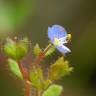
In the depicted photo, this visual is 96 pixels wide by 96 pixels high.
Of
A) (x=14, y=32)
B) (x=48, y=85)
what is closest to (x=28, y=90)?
(x=48, y=85)

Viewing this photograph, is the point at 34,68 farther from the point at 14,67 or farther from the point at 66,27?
the point at 66,27

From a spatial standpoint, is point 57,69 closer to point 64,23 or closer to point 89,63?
point 89,63

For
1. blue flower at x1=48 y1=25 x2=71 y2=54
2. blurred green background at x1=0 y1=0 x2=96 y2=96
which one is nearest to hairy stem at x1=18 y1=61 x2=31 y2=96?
blue flower at x1=48 y1=25 x2=71 y2=54

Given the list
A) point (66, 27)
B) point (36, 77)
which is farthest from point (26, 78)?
point (66, 27)

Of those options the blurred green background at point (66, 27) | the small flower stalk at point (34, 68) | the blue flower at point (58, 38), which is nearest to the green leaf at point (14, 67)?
the small flower stalk at point (34, 68)

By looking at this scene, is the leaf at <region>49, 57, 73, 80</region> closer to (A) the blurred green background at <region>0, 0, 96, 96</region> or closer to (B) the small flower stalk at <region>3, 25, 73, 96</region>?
(B) the small flower stalk at <region>3, 25, 73, 96</region>

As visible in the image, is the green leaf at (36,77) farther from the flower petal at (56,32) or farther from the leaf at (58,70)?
the flower petal at (56,32)
